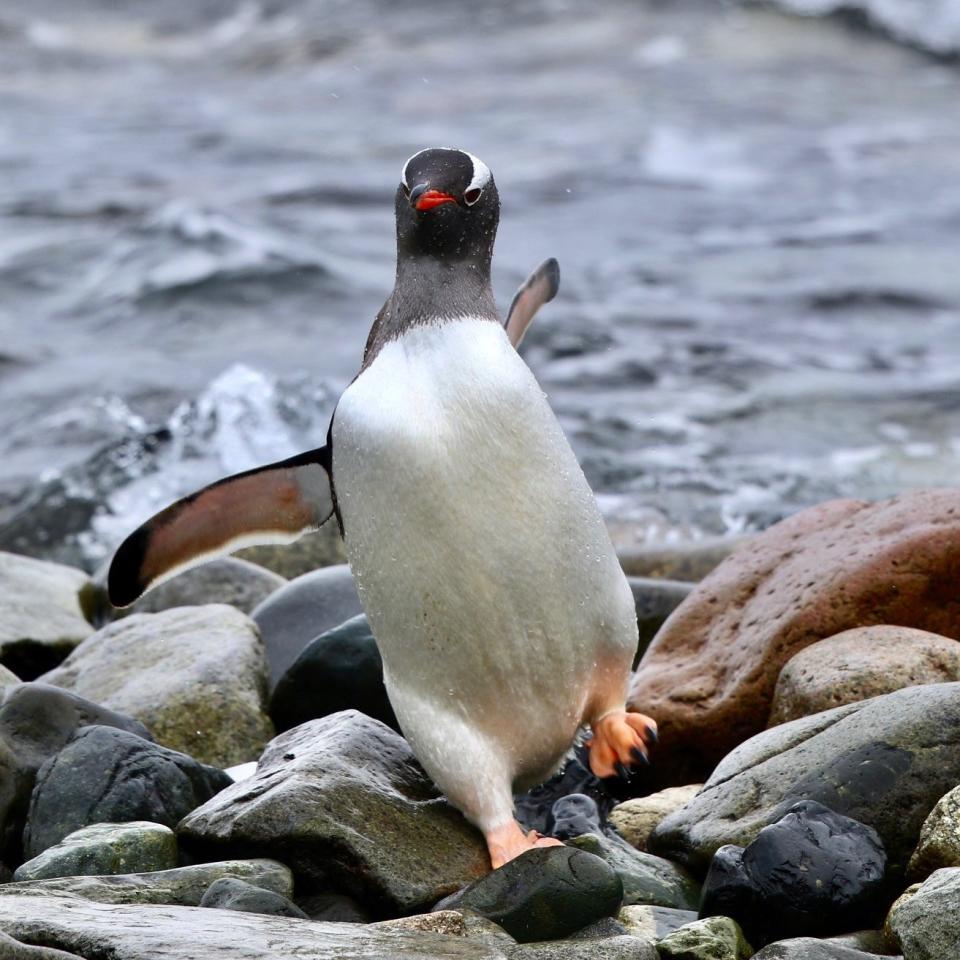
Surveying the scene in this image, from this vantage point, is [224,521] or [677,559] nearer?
[224,521]

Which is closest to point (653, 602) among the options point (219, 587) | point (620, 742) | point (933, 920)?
point (219, 587)

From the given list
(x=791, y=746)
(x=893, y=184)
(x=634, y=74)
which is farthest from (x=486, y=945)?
(x=634, y=74)

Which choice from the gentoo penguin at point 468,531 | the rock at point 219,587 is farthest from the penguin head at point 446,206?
the rock at point 219,587

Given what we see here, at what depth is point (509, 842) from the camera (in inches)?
163

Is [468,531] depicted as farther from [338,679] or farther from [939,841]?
[338,679]

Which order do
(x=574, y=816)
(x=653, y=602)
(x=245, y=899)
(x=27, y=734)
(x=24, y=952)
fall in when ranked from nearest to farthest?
(x=24, y=952) → (x=245, y=899) → (x=27, y=734) → (x=574, y=816) → (x=653, y=602)

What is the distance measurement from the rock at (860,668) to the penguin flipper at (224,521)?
147 centimetres

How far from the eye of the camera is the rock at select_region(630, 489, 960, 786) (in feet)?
17.3

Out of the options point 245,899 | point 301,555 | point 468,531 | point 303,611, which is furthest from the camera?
point 301,555

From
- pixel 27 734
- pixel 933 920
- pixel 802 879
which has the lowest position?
pixel 27 734

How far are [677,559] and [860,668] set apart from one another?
9.91 ft

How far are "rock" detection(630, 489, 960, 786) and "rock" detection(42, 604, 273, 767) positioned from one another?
131cm

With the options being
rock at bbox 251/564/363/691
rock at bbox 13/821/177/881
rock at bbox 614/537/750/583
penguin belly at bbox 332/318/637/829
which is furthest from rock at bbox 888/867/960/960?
rock at bbox 614/537/750/583

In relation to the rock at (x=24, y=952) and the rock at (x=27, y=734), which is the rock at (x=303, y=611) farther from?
the rock at (x=24, y=952)
